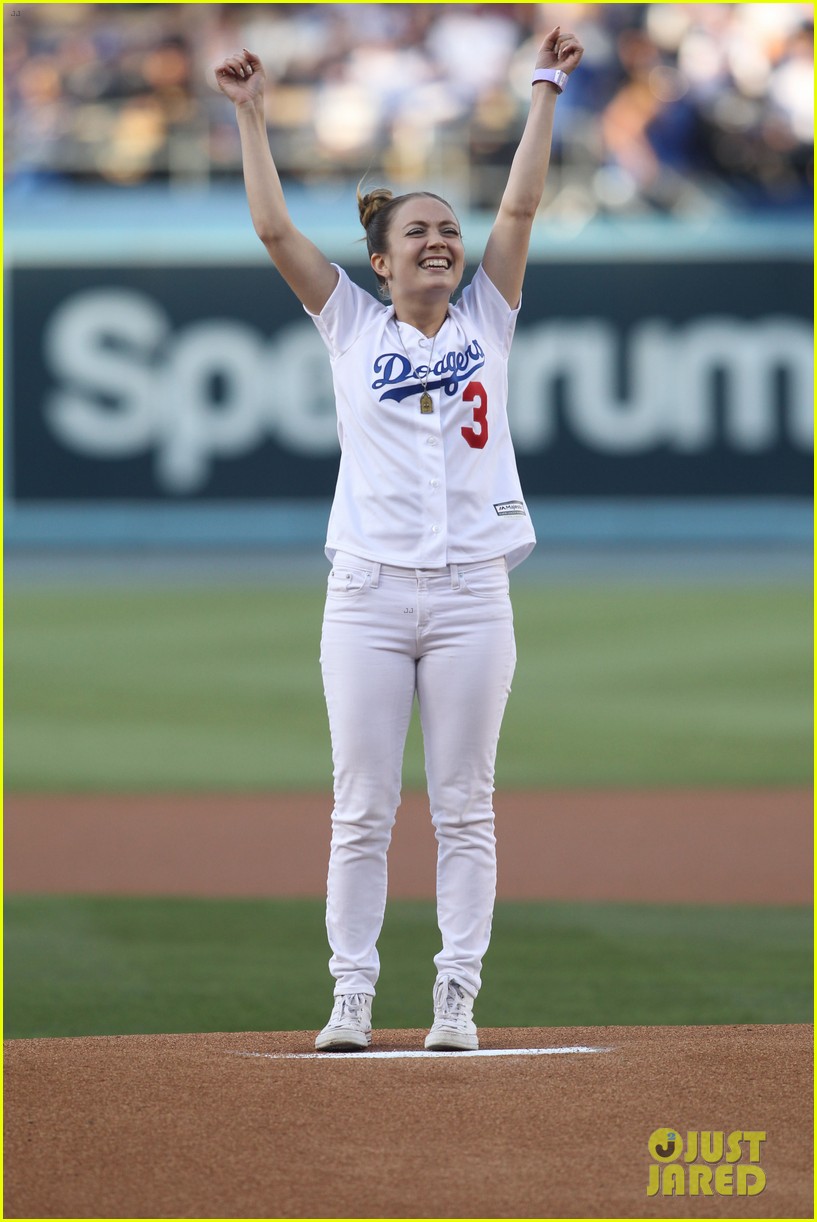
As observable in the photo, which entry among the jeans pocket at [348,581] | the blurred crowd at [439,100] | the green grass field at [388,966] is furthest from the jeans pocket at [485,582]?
the blurred crowd at [439,100]

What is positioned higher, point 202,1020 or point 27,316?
point 27,316

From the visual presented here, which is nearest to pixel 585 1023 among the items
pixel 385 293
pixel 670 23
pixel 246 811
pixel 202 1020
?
pixel 202 1020

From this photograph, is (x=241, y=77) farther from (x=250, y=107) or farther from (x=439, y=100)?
(x=439, y=100)

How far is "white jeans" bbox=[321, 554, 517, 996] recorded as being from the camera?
4043mm

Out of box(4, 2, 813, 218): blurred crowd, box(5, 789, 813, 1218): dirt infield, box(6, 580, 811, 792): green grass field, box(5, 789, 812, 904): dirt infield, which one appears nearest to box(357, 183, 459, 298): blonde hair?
box(5, 789, 813, 1218): dirt infield

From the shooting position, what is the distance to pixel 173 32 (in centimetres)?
2095

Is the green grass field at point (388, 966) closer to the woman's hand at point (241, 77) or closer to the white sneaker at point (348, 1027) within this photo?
the white sneaker at point (348, 1027)

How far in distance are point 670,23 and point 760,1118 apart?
1912cm

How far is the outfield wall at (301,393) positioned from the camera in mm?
19516

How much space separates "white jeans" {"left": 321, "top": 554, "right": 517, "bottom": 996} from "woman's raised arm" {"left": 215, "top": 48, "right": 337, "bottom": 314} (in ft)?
2.14

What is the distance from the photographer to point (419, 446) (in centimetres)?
407

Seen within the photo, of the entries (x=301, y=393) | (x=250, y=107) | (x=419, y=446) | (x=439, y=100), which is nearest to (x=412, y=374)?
(x=419, y=446)

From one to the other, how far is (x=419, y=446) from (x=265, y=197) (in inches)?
26.1

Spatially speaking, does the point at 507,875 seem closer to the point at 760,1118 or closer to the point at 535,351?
the point at 760,1118
